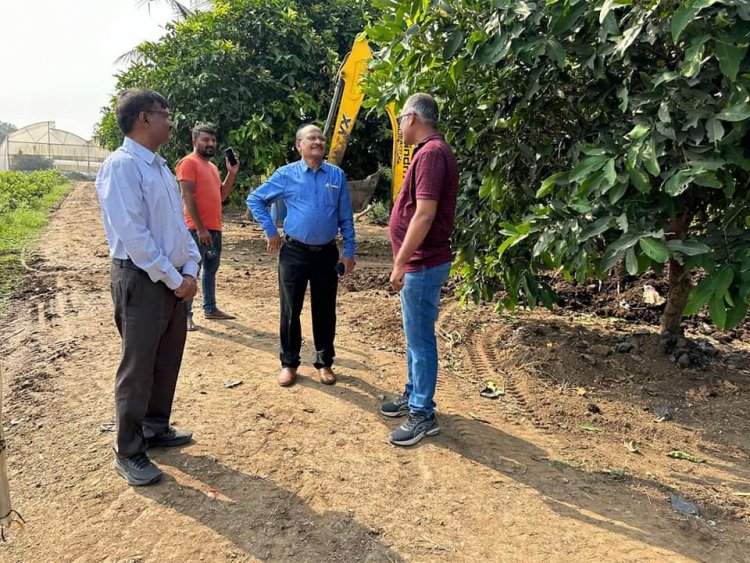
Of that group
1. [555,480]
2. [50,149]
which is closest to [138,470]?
[555,480]

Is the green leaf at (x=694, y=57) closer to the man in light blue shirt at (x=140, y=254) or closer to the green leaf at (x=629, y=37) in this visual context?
the green leaf at (x=629, y=37)

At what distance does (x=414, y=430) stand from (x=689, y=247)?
73.2 inches

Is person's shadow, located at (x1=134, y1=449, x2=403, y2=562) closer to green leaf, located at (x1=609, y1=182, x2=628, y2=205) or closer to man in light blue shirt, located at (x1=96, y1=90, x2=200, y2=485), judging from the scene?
man in light blue shirt, located at (x1=96, y1=90, x2=200, y2=485)

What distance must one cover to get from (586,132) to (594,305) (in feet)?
10.1

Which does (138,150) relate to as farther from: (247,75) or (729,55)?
(247,75)

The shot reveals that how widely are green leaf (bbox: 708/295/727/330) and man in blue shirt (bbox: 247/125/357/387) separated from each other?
2375 mm

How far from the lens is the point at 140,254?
2719 millimetres

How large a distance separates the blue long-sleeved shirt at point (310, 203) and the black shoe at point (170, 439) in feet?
5.02

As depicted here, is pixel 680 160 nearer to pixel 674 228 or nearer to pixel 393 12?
pixel 674 228

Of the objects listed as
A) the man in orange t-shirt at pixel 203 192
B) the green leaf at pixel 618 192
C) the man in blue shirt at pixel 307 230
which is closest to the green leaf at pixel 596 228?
the green leaf at pixel 618 192

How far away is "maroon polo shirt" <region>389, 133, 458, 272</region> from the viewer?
3.11 m

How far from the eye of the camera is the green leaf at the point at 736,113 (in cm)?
245

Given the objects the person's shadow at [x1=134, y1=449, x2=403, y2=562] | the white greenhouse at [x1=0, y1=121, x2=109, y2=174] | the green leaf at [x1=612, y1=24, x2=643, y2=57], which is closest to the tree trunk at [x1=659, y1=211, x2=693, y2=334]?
the green leaf at [x1=612, y1=24, x2=643, y2=57]

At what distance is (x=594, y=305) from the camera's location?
20.7 feet
